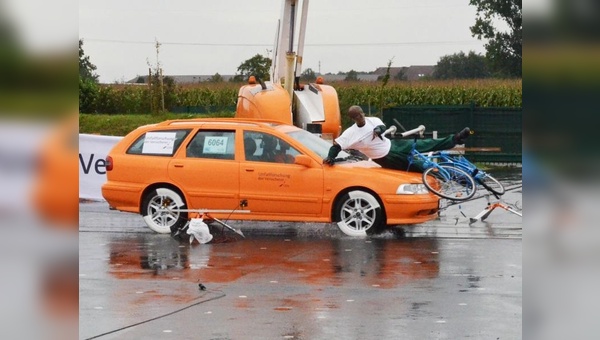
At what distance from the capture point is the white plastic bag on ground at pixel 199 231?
42.6 ft

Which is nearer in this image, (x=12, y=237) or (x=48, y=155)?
(x=12, y=237)

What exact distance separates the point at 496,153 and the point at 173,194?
16.3 metres

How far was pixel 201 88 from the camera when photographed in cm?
4253

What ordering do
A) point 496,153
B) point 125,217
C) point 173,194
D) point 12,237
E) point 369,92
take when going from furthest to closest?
1. point 369,92
2. point 496,153
3. point 125,217
4. point 173,194
5. point 12,237

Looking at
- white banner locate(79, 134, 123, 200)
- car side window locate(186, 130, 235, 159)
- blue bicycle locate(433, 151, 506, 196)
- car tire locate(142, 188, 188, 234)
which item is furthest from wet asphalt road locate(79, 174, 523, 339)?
white banner locate(79, 134, 123, 200)

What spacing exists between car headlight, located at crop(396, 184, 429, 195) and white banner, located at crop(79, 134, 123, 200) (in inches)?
247

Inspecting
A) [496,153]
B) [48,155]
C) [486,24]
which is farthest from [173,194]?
[486,24]

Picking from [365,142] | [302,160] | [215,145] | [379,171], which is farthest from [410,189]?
[215,145]

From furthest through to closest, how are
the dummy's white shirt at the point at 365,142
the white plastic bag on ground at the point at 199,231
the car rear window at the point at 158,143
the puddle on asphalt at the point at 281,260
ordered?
the dummy's white shirt at the point at 365,142
the car rear window at the point at 158,143
the white plastic bag on ground at the point at 199,231
the puddle on asphalt at the point at 281,260

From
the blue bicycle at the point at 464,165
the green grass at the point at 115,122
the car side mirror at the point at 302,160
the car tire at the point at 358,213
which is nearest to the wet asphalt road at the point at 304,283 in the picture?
the car tire at the point at 358,213

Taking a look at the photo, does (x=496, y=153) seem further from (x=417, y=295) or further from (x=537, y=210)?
(x=537, y=210)

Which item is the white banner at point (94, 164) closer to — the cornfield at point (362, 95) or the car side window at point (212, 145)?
the car side window at point (212, 145)

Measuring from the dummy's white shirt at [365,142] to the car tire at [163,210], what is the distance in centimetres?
240

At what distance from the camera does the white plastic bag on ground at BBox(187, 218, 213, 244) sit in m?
13.0
